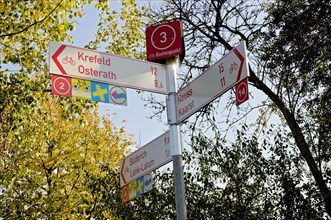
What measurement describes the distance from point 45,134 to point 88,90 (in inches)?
285

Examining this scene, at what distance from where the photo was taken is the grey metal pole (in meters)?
4.52

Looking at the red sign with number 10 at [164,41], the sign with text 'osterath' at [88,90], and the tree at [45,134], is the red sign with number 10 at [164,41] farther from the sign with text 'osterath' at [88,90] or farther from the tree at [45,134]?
the tree at [45,134]

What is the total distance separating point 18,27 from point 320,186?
6205 mm

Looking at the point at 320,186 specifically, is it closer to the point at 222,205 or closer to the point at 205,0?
the point at 222,205

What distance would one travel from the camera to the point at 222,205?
999 cm

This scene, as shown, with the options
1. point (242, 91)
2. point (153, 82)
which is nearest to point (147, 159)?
point (153, 82)

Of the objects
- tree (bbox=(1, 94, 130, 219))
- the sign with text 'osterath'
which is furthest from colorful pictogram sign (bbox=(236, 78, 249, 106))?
tree (bbox=(1, 94, 130, 219))

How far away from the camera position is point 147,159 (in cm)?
518

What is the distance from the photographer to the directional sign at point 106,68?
15.3ft

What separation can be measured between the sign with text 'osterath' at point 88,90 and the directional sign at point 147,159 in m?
0.49

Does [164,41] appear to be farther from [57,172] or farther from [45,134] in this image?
[57,172]

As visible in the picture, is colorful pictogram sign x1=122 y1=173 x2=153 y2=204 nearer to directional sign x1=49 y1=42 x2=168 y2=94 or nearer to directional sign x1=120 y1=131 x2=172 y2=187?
directional sign x1=120 y1=131 x2=172 y2=187

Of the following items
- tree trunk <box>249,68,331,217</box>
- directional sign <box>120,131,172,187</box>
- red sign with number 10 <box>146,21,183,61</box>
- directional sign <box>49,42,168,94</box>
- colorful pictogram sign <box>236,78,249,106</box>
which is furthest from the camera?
tree trunk <box>249,68,331,217</box>

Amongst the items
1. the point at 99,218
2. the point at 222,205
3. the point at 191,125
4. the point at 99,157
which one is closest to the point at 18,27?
the point at 191,125
